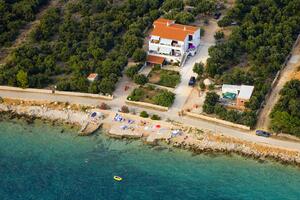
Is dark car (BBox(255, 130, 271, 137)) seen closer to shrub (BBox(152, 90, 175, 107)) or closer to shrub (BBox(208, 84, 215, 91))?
shrub (BBox(208, 84, 215, 91))

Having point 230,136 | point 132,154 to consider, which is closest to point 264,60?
point 230,136

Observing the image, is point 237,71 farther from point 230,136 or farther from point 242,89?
point 230,136

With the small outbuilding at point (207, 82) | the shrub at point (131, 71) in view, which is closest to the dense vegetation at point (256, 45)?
the small outbuilding at point (207, 82)

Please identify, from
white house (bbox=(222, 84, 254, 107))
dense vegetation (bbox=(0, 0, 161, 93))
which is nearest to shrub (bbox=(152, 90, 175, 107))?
dense vegetation (bbox=(0, 0, 161, 93))

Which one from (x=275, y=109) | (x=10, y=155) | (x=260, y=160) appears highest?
(x=275, y=109)

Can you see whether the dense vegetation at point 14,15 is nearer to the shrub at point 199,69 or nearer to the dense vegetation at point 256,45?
the shrub at point 199,69
